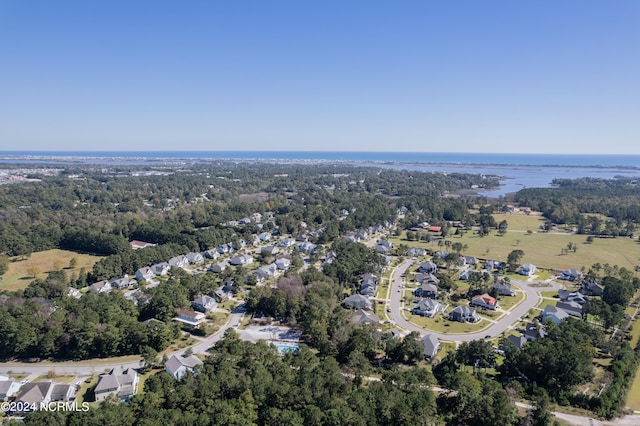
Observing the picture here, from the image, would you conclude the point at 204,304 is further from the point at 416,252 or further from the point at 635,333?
the point at 635,333

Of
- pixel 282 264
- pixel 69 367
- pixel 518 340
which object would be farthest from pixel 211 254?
pixel 518 340

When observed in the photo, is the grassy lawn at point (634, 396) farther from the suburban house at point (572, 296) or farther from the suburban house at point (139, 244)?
the suburban house at point (139, 244)

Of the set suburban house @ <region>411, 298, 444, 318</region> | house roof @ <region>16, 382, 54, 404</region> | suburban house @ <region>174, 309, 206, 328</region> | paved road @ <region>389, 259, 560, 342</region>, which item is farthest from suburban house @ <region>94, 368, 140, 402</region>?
suburban house @ <region>411, 298, 444, 318</region>

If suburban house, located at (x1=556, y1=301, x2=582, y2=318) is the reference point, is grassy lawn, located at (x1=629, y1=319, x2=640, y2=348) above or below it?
below

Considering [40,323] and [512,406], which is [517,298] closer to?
[512,406]

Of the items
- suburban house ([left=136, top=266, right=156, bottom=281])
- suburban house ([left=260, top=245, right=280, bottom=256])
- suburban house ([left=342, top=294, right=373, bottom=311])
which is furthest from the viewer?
suburban house ([left=260, top=245, right=280, bottom=256])

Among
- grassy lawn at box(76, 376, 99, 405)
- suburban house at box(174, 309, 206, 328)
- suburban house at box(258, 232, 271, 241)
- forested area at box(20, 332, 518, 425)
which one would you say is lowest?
grassy lawn at box(76, 376, 99, 405)

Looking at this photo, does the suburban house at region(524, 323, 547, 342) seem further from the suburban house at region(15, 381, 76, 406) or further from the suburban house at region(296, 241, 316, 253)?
the suburban house at region(15, 381, 76, 406)
